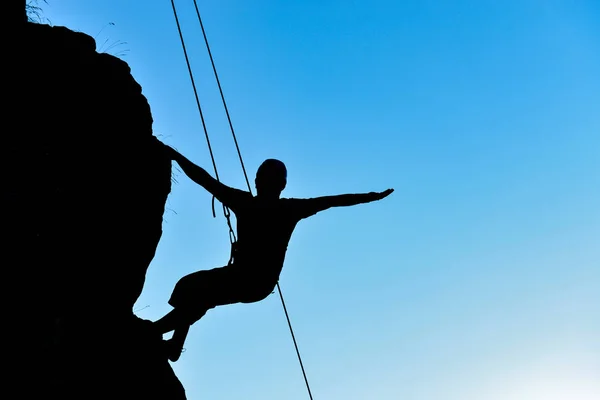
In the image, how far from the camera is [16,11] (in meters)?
6.18

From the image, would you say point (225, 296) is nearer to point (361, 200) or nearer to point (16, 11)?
point (361, 200)

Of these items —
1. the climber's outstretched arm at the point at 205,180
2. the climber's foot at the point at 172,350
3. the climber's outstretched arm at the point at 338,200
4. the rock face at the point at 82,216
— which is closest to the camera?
the rock face at the point at 82,216

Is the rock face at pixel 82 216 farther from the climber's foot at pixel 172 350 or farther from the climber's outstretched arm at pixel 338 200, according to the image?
the climber's outstretched arm at pixel 338 200

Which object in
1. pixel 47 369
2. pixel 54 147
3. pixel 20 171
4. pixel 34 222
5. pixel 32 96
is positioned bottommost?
pixel 47 369

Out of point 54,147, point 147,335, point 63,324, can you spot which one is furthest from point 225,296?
point 54,147

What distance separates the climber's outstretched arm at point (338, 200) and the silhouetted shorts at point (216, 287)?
2.84 feet

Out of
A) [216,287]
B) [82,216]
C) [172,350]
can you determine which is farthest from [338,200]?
Result: [82,216]

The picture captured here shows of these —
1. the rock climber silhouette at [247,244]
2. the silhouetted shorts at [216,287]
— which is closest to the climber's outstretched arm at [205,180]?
the rock climber silhouette at [247,244]

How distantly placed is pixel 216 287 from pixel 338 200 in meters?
1.56

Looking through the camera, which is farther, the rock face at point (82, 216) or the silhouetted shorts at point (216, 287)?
the silhouetted shorts at point (216, 287)

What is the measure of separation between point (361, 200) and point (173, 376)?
2699mm

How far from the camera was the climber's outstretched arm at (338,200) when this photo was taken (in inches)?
261

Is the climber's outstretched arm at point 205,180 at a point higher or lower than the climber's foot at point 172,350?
higher

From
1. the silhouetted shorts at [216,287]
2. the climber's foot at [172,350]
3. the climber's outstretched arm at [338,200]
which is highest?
the climber's outstretched arm at [338,200]
